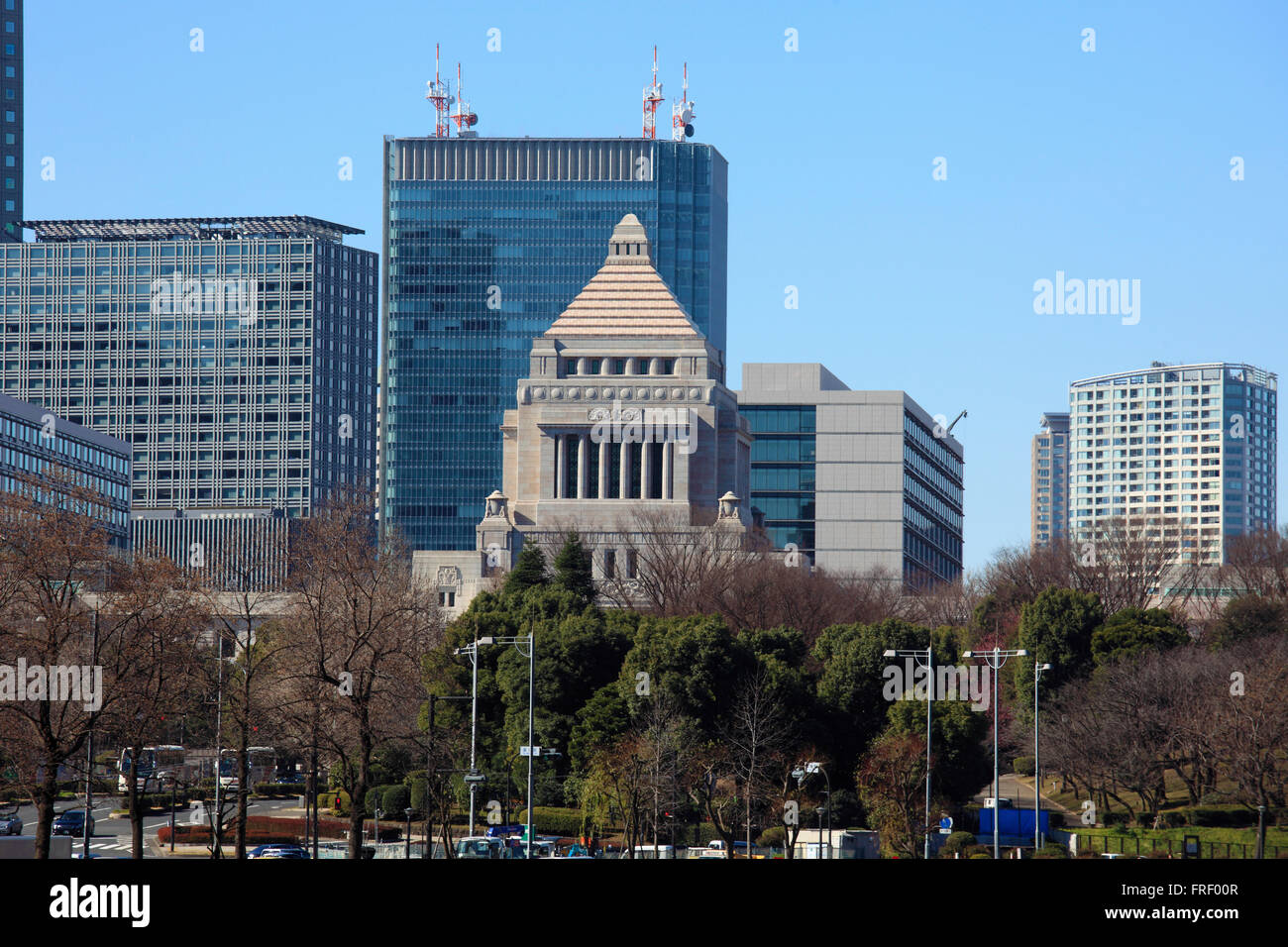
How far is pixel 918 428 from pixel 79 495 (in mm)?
142083

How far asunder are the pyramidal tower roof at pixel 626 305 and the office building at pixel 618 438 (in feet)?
0.52

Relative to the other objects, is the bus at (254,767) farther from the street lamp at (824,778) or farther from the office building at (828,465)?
the office building at (828,465)

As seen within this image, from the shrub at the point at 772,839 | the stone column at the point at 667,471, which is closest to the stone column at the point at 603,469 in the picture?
the stone column at the point at 667,471

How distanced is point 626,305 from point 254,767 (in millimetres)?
70119

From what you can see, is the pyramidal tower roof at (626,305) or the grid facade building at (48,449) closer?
the pyramidal tower roof at (626,305)

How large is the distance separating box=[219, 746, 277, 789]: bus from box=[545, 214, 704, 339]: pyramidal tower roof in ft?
196

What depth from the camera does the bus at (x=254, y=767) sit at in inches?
3076

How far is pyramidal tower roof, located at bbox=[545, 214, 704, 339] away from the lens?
151 m

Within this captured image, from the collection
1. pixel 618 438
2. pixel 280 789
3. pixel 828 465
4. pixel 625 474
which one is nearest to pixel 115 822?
pixel 280 789

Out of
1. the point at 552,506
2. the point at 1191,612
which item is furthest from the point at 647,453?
the point at 1191,612

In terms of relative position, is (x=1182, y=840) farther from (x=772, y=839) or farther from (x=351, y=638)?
(x=351, y=638)

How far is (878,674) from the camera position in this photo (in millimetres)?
75812

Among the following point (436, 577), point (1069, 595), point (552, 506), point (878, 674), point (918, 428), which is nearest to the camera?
point (878, 674)
